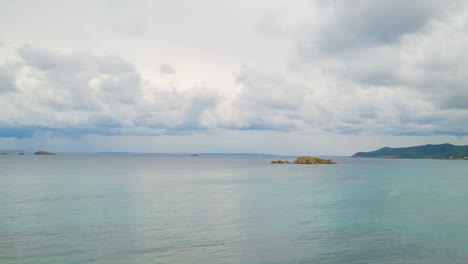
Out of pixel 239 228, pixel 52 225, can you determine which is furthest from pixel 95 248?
A: pixel 239 228

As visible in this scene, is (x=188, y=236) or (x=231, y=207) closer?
(x=188, y=236)

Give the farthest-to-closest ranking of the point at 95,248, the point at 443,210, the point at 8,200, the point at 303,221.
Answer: the point at 8,200 → the point at 443,210 → the point at 303,221 → the point at 95,248

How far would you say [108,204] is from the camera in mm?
40312

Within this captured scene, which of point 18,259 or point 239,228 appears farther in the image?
point 239,228

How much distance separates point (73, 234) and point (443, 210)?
3935cm

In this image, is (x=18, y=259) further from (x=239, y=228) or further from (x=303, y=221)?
(x=303, y=221)

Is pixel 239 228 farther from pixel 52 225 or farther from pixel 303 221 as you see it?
pixel 52 225

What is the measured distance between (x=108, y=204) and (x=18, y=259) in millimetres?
21506

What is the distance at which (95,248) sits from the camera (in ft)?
70.0

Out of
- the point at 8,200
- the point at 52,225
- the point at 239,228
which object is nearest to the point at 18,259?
the point at 52,225

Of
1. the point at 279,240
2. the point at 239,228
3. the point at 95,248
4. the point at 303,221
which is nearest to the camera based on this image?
the point at 95,248

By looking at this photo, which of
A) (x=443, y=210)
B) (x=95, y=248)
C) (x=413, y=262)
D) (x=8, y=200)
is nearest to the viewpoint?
(x=413, y=262)

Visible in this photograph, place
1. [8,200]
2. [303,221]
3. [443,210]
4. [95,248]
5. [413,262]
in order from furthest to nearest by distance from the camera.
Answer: [8,200]
[443,210]
[303,221]
[95,248]
[413,262]

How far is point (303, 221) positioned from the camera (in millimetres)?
31203
